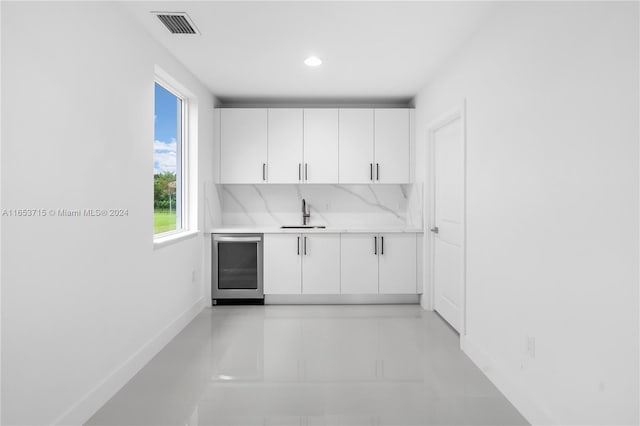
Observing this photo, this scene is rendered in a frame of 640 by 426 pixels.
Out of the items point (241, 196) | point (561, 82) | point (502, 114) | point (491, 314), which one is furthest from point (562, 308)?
point (241, 196)

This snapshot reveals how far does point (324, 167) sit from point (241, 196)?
1.21m

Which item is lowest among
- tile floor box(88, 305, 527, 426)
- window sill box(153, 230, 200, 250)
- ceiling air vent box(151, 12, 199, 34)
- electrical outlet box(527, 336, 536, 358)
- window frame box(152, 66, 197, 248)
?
tile floor box(88, 305, 527, 426)

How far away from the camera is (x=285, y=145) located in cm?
493

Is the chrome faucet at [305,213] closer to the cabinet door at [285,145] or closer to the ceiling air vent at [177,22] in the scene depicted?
the cabinet door at [285,145]

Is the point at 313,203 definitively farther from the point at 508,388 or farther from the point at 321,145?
the point at 508,388

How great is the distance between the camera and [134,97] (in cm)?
282

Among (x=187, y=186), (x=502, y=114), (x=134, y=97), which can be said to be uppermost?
(x=134, y=97)

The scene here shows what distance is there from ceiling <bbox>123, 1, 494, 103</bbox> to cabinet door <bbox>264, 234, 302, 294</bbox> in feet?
5.76

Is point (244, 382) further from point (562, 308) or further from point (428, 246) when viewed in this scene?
point (428, 246)

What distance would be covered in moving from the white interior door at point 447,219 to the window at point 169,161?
268cm

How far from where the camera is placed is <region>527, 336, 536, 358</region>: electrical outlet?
2.18 m

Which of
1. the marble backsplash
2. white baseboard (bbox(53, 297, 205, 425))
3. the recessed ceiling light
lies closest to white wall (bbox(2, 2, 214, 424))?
white baseboard (bbox(53, 297, 205, 425))

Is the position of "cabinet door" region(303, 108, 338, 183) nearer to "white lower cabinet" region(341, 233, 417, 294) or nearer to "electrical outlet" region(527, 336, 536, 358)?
"white lower cabinet" region(341, 233, 417, 294)

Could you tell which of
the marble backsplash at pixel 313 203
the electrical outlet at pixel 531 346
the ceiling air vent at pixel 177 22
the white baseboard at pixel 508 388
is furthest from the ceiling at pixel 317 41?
the white baseboard at pixel 508 388
